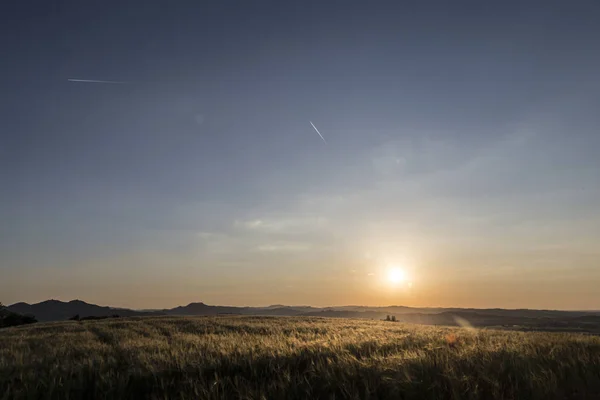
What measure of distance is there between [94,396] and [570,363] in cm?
710

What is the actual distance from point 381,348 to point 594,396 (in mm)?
3670

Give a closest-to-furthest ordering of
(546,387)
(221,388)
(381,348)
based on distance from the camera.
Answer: (546,387), (221,388), (381,348)

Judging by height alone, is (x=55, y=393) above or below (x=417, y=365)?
below

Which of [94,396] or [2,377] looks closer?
[94,396]

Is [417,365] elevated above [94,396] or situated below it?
above

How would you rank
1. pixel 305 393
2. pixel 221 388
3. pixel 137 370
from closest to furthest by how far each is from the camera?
1. pixel 305 393
2. pixel 221 388
3. pixel 137 370

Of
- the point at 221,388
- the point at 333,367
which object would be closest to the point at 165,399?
the point at 221,388

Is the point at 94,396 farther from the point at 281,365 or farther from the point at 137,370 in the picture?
the point at 281,365

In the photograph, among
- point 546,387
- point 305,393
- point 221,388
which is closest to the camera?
point 546,387

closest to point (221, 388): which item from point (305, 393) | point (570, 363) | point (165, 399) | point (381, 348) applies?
point (165, 399)

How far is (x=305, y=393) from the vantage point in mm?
5031

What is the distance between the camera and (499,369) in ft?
17.6

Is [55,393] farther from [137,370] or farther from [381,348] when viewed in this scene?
[381,348]

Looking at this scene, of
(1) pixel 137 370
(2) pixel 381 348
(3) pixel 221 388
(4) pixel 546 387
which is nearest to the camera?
(4) pixel 546 387
